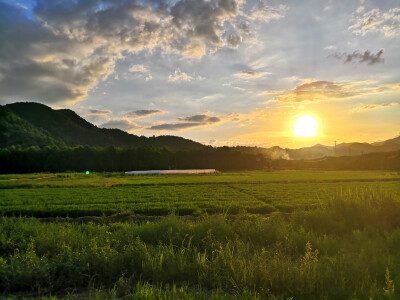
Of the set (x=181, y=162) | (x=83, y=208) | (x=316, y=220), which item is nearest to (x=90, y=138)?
(x=181, y=162)

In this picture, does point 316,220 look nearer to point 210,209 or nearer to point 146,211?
point 210,209

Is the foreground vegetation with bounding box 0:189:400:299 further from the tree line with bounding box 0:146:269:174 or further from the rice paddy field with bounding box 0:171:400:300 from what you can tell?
the tree line with bounding box 0:146:269:174

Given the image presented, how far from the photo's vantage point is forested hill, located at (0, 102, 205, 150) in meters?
148

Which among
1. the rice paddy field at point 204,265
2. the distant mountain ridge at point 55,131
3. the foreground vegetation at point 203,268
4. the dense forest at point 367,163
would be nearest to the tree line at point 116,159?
the distant mountain ridge at point 55,131

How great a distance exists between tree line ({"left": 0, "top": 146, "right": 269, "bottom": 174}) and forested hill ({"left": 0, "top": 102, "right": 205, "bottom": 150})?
79.6ft

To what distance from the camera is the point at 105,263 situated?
7914 mm

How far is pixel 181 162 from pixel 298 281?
12092 cm

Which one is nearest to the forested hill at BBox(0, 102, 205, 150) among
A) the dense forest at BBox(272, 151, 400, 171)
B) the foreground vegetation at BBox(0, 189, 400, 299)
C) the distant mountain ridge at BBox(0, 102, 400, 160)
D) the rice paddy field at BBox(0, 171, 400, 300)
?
the distant mountain ridge at BBox(0, 102, 400, 160)

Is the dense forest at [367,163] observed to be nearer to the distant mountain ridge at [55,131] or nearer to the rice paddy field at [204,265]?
the distant mountain ridge at [55,131]

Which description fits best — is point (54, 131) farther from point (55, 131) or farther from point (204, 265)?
point (204, 265)

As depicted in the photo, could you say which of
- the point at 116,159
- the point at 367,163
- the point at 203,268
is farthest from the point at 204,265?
the point at 367,163

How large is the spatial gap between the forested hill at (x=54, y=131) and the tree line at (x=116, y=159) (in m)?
24.2

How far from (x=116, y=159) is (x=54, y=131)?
64.3 m

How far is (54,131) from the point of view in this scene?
164 meters
